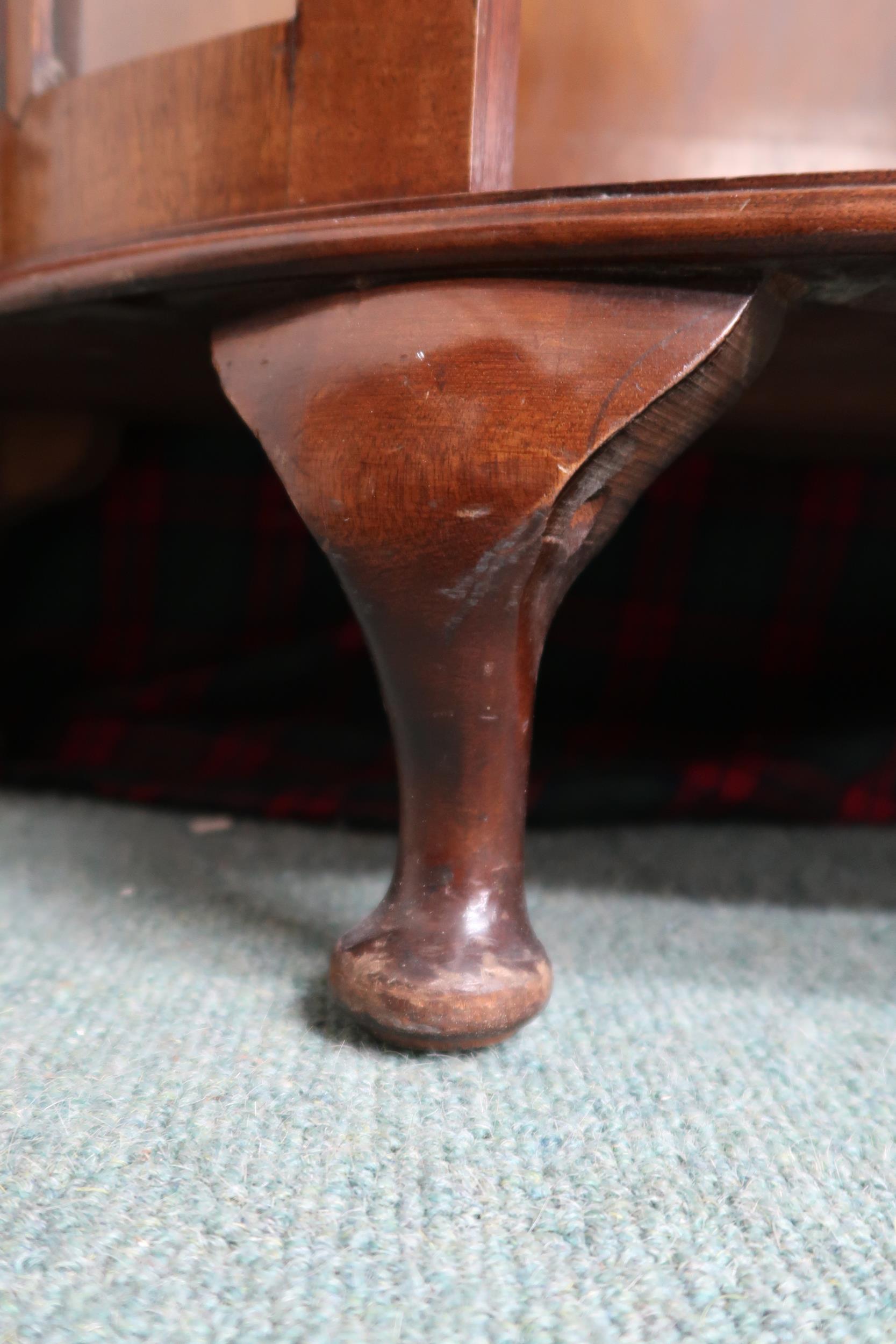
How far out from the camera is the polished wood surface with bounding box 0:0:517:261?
1.05 ft

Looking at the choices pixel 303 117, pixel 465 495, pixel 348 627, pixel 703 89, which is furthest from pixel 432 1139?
pixel 348 627

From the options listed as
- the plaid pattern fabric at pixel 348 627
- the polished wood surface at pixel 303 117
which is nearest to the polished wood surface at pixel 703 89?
the polished wood surface at pixel 303 117

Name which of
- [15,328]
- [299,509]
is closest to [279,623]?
[15,328]

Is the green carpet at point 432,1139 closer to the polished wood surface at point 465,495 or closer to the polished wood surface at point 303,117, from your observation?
the polished wood surface at point 465,495

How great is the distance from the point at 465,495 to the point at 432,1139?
0.20 m

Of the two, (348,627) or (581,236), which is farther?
(348,627)

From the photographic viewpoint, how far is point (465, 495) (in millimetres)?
320

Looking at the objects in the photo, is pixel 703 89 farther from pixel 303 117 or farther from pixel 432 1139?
pixel 432 1139

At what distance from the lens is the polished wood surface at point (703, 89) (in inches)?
19.1

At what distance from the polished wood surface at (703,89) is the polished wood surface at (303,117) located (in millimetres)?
163

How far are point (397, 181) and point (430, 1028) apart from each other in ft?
0.89

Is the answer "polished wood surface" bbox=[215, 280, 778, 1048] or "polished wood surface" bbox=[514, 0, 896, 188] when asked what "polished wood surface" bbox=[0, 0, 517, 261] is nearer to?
"polished wood surface" bbox=[215, 280, 778, 1048]

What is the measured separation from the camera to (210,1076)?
13.7 inches

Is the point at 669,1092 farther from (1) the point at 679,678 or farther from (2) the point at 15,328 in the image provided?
(1) the point at 679,678
